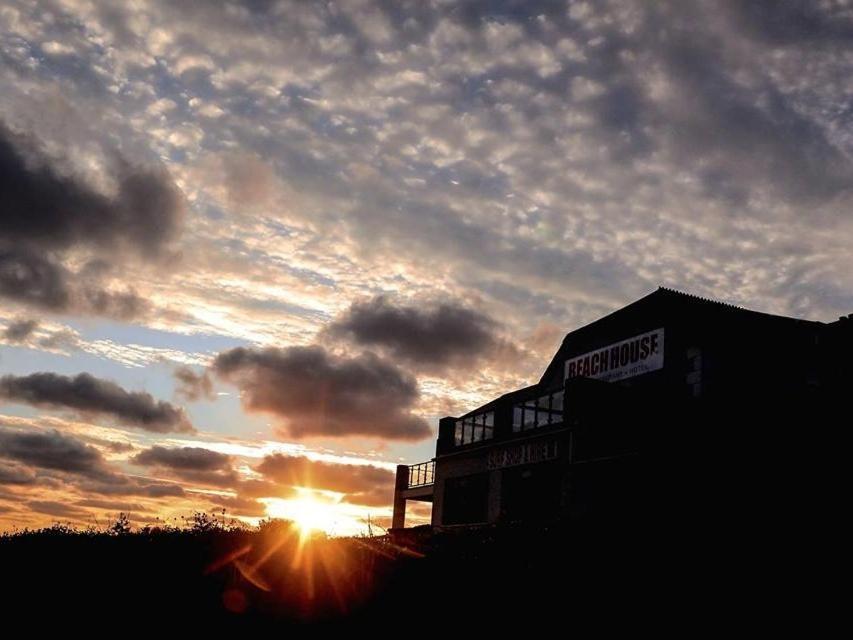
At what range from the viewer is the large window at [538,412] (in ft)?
121

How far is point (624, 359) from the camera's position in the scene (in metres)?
36.2

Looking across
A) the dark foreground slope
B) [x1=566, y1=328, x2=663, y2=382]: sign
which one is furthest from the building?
the dark foreground slope

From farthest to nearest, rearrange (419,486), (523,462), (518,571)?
1. (419,486)
2. (523,462)
3. (518,571)

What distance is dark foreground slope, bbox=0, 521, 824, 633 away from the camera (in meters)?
11.5

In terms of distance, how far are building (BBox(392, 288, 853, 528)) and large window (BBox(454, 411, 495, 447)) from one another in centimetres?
8

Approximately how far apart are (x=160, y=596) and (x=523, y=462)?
78.2 feet

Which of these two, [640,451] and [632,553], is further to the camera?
[640,451]

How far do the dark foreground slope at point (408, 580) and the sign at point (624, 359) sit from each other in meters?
19.7

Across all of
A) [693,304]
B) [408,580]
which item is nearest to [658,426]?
[408,580]

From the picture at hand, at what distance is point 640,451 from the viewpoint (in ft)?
57.6

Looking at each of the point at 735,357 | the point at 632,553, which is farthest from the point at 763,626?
the point at 735,357

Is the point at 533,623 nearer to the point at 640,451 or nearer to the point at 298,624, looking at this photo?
the point at 298,624

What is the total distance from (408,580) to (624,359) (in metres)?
24.9

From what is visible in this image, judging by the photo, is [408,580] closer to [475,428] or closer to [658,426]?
[658,426]
